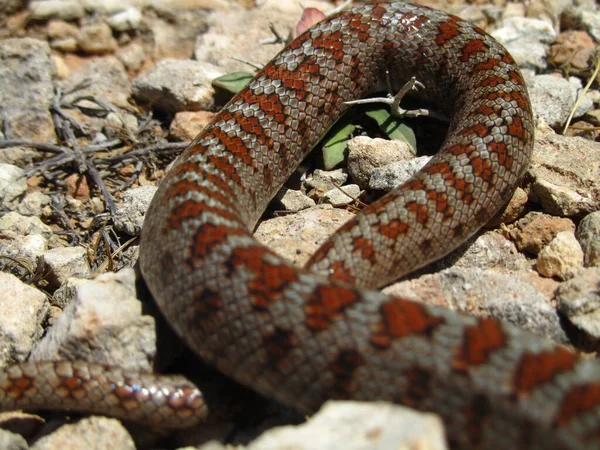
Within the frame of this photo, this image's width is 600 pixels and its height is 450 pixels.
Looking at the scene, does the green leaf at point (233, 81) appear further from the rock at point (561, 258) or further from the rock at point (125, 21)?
the rock at point (561, 258)

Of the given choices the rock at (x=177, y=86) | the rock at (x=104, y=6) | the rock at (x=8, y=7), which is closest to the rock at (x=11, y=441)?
the rock at (x=177, y=86)

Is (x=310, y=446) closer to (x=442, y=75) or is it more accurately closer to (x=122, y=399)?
(x=122, y=399)

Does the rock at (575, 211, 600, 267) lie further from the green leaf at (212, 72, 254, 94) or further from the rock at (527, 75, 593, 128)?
the green leaf at (212, 72, 254, 94)

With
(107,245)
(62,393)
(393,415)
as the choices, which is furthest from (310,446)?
(107,245)

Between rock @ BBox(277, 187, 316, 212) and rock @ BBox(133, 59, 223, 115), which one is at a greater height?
rock @ BBox(133, 59, 223, 115)

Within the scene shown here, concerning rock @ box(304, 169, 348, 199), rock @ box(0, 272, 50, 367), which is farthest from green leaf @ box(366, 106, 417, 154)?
rock @ box(0, 272, 50, 367)
